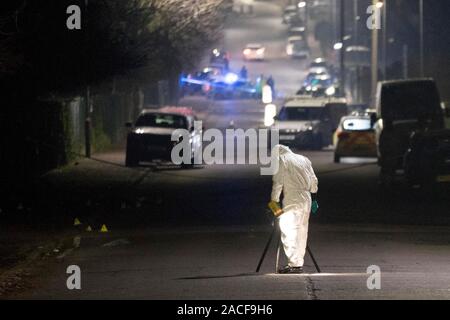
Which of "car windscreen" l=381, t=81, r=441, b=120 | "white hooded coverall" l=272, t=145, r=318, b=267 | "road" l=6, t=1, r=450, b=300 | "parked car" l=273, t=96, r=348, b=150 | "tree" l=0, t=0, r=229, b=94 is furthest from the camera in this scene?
"parked car" l=273, t=96, r=348, b=150

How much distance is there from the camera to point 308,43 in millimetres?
102875

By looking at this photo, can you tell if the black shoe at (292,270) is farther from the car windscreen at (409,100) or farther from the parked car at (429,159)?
the car windscreen at (409,100)

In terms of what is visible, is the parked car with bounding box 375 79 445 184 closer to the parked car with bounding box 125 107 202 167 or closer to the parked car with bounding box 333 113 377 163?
the parked car with bounding box 333 113 377 163

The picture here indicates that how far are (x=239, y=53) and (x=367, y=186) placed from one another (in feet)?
A: 218

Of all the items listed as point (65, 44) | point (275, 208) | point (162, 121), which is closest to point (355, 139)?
point (162, 121)

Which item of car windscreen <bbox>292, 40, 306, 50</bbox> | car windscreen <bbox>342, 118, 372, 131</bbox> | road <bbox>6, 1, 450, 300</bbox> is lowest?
road <bbox>6, 1, 450, 300</bbox>

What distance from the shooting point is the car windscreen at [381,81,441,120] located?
117ft

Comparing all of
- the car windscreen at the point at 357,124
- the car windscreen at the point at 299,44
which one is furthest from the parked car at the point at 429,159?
the car windscreen at the point at 299,44

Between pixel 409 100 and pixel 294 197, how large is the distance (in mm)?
21835

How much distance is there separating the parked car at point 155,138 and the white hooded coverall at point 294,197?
70.1 feet

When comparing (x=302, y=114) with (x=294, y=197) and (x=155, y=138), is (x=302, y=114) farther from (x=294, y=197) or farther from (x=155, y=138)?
(x=294, y=197)

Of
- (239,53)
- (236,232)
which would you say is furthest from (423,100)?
(239,53)

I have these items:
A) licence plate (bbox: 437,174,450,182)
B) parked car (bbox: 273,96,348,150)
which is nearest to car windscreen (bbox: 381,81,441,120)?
parked car (bbox: 273,96,348,150)
